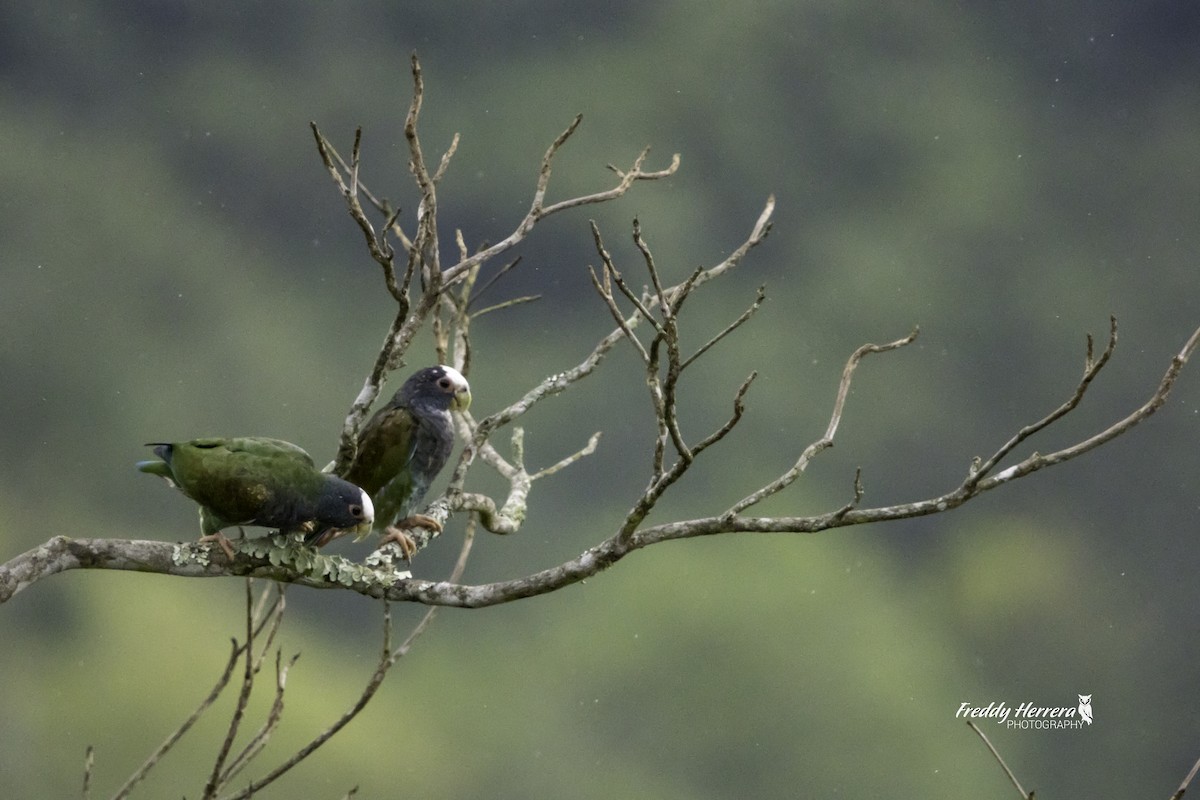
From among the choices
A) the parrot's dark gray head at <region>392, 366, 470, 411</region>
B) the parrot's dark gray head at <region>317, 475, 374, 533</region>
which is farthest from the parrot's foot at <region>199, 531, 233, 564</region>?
the parrot's dark gray head at <region>392, 366, 470, 411</region>

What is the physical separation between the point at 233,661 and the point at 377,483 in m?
1.03

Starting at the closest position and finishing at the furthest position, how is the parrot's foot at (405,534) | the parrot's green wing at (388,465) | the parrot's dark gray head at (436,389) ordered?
the parrot's foot at (405,534) < the parrot's green wing at (388,465) < the parrot's dark gray head at (436,389)

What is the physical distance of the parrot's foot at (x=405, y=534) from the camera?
3.14 m

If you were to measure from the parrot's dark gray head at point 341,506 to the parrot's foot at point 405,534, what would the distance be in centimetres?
29

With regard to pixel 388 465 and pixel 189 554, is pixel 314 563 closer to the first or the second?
pixel 189 554

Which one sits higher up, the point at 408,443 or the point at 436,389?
the point at 436,389

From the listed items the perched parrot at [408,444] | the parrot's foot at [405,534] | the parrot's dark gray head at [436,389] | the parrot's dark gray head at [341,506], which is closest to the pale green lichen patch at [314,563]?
the parrot's dark gray head at [341,506]

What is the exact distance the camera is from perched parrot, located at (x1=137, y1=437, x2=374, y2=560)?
8.87 feet

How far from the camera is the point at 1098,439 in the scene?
2.20 m

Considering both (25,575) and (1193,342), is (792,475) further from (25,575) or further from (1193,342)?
(25,575)

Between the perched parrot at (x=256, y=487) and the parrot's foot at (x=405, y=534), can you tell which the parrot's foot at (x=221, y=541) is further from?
the parrot's foot at (x=405, y=534)

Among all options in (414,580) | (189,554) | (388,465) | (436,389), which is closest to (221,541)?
(189,554)

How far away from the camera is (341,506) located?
2.80 metres

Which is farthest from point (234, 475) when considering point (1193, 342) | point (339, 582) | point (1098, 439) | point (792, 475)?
point (1193, 342)
